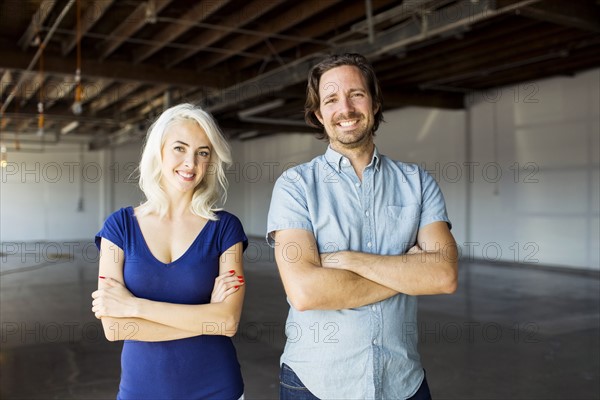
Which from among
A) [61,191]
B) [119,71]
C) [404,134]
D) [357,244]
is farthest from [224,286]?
[61,191]

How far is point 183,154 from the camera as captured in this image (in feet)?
5.12

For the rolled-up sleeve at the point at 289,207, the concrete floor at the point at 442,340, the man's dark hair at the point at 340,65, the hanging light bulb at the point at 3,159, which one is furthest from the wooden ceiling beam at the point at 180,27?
the rolled-up sleeve at the point at 289,207

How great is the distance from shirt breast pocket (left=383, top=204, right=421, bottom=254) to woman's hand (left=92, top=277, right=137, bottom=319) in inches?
28.6

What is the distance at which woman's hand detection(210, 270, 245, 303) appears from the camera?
1513mm

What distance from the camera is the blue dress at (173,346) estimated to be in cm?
146

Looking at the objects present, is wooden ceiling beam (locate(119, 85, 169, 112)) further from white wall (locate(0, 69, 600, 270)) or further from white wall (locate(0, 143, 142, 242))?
white wall (locate(0, 143, 142, 242))

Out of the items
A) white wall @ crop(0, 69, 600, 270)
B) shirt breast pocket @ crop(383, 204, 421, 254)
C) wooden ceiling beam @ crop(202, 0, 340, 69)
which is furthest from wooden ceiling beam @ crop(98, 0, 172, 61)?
shirt breast pocket @ crop(383, 204, 421, 254)

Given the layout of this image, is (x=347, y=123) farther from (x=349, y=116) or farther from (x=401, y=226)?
(x=401, y=226)

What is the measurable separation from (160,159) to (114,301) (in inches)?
16.7

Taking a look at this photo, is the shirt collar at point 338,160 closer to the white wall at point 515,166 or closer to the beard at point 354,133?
the beard at point 354,133

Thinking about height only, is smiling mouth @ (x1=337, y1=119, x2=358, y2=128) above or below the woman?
above

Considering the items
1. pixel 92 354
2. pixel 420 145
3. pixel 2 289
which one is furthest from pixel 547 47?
pixel 2 289

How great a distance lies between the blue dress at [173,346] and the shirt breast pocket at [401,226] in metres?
0.51

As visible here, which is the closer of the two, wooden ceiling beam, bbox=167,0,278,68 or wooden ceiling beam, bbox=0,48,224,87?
wooden ceiling beam, bbox=167,0,278,68
